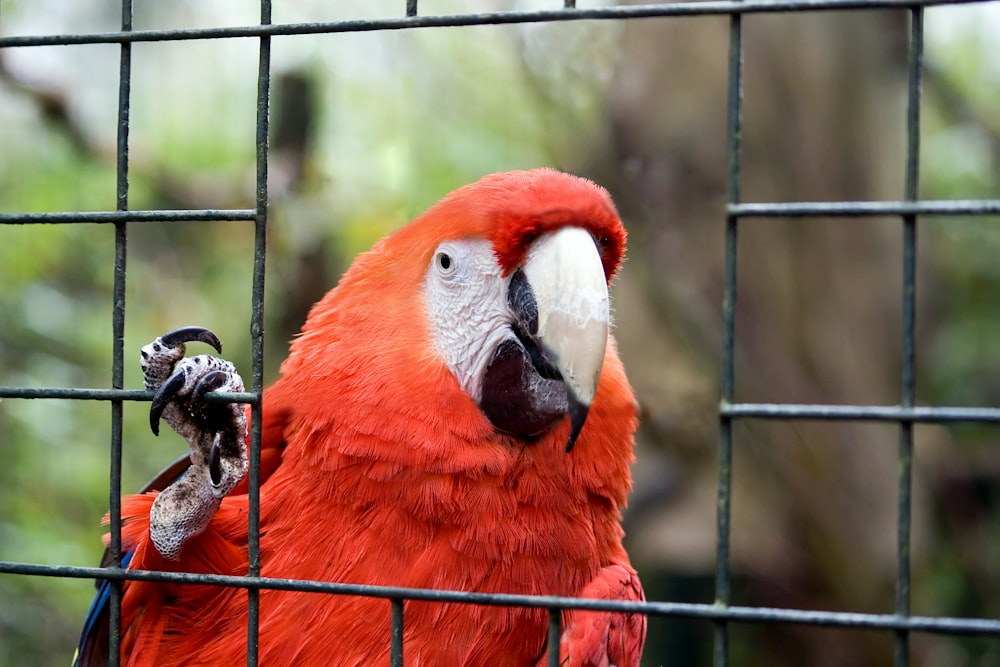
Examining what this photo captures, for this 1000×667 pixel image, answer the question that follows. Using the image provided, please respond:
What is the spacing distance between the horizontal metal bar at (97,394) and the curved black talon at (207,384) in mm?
50

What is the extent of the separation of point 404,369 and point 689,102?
212cm

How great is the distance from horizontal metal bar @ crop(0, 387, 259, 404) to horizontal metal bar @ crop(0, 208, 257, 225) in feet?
0.60

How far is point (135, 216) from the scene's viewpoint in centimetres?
98

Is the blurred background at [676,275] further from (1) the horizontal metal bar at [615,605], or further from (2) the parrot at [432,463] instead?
(1) the horizontal metal bar at [615,605]

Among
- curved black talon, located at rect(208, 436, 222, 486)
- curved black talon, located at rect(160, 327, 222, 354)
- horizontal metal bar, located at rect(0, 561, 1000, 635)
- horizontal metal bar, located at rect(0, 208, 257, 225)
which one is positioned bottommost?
horizontal metal bar, located at rect(0, 561, 1000, 635)

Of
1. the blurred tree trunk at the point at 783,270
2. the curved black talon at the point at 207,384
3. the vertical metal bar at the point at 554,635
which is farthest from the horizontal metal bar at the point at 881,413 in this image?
the blurred tree trunk at the point at 783,270

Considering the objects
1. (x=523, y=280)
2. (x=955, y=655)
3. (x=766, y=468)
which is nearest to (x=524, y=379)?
(x=523, y=280)

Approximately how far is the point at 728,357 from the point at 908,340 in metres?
0.15

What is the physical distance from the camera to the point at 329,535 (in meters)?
1.21

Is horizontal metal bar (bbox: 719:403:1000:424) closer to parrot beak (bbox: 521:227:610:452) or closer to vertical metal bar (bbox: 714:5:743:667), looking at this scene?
vertical metal bar (bbox: 714:5:743:667)

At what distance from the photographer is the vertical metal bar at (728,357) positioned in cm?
80

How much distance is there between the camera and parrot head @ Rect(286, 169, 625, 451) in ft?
3.68

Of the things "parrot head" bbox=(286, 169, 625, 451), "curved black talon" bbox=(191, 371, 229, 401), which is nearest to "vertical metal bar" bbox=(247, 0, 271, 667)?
"curved black talon" bbox=(191, 371, 229, 401)

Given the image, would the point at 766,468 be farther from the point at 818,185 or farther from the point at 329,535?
the point at 329,535
